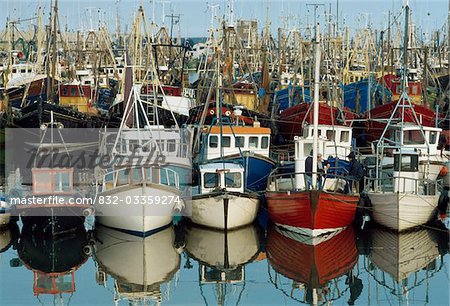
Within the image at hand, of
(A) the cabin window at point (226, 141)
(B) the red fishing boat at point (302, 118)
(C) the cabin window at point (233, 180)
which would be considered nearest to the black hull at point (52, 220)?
(C) the cabin window at point (233, 180)

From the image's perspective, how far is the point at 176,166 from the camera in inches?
976

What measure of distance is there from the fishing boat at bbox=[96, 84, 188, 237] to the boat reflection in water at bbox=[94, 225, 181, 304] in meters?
0.30

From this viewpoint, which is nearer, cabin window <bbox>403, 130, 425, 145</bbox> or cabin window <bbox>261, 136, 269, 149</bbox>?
cabin window <bbox>403, 130, 425, 145</bbox>

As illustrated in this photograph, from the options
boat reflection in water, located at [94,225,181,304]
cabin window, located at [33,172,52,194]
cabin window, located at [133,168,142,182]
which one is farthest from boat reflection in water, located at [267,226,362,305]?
cabin window, located at [33,172,52,194]

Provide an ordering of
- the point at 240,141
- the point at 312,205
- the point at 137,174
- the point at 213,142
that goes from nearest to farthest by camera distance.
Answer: the point at 312,205
the point at 137,174
the point at 213,142
the point at 240,141

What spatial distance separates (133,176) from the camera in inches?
898

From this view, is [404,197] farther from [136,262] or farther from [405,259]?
[136,262]

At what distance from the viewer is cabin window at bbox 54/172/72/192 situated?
2291 cm

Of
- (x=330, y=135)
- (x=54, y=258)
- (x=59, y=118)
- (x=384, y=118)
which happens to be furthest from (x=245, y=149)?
(x=59, y=118)

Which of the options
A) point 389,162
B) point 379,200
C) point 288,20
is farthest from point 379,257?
point 288,20

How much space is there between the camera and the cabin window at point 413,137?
27.6 metres

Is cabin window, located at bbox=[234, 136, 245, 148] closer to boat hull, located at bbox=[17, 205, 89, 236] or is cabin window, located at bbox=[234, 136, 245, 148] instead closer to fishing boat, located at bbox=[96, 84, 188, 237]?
fishing boat, located at bbox=[96, 84, 188, 237]

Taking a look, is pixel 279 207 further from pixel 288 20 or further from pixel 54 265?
pixel 288 20

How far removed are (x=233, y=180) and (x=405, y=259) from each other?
5.51m
